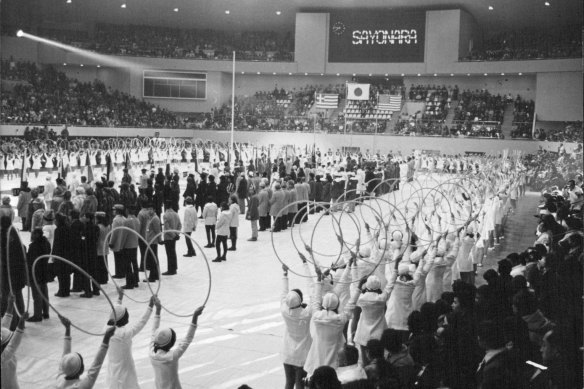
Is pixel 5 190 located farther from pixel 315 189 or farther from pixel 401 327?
Answer: pixel 401 327

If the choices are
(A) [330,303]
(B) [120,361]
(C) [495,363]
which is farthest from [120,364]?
(C) [495,363]

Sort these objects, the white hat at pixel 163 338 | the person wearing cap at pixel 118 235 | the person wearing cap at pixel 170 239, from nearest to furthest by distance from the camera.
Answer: the white hat at pixel 163 338
the person wearing cap at pixel 118 235
the person wearing cap at pixel 170 239

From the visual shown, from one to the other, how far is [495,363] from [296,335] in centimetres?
283

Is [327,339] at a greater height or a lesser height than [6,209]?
lesser

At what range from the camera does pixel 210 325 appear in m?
12.0

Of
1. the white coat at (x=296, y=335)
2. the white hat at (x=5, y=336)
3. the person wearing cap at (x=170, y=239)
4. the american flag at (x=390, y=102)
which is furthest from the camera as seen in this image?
the american flag at (x=390, y=102)

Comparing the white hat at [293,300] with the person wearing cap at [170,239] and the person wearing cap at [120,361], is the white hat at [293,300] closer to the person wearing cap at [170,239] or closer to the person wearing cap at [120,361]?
the person wearing cap at [120,361]

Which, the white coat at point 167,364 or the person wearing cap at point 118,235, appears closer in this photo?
the white coat at point 167,364

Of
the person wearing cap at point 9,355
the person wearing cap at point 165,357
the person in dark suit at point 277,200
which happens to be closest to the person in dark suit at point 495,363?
the person wearing cap at point 165,357

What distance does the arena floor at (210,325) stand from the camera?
31.3 ft

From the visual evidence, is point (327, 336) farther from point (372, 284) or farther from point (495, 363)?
point (495, 363)

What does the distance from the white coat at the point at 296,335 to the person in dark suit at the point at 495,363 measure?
230 cm

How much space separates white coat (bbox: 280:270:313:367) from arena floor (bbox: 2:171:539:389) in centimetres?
114

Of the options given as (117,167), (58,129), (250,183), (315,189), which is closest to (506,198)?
(315,189)
